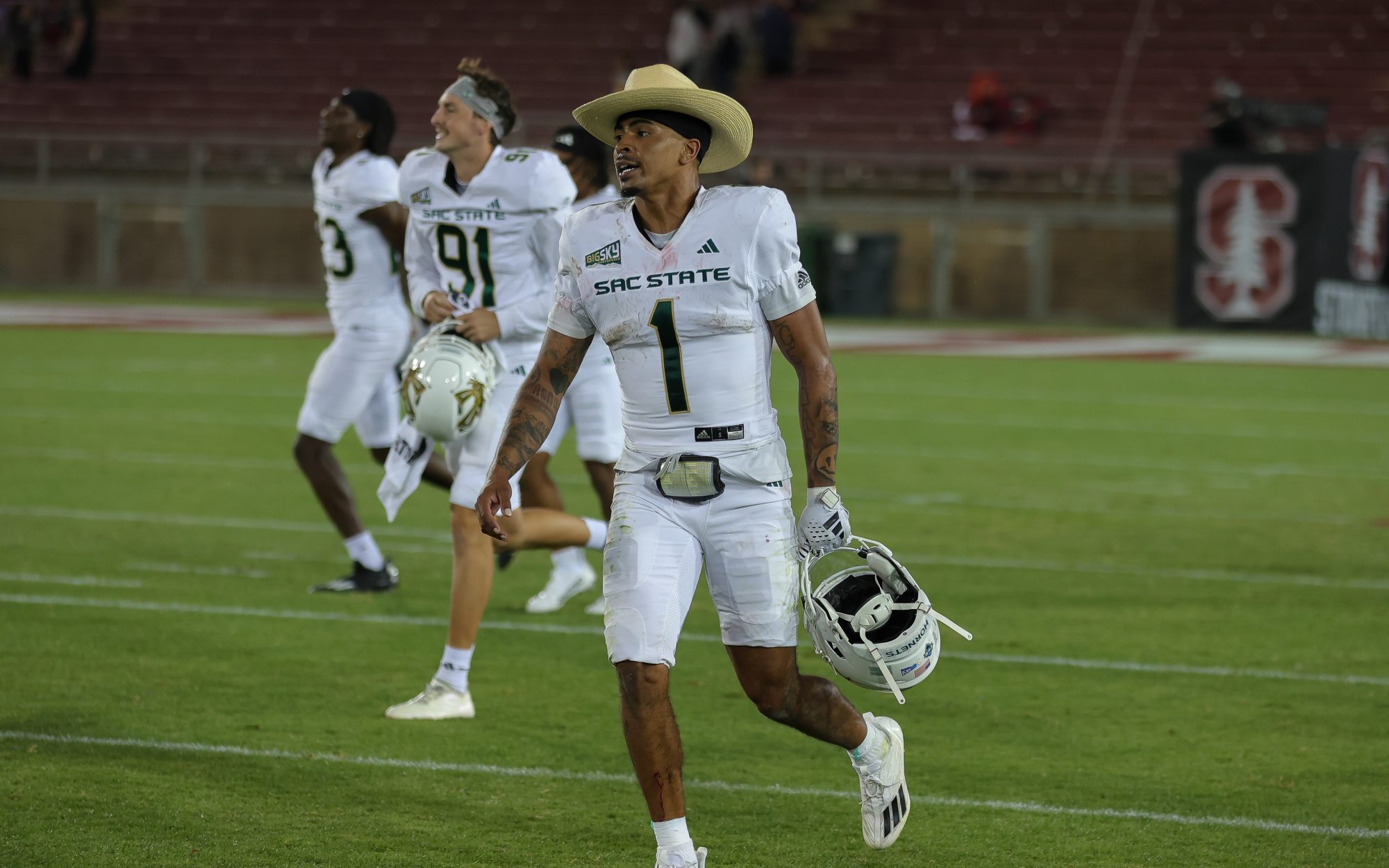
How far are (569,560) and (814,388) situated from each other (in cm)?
329

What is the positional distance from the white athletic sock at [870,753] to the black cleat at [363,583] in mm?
3509

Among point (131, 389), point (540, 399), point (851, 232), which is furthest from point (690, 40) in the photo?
point (540, 399)

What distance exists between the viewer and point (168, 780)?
4.89 metres

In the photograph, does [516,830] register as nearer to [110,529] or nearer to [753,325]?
[753,325]

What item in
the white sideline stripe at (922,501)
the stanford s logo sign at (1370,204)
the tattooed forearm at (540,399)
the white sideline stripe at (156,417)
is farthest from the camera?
the stanford s logo sign at (1370,204)

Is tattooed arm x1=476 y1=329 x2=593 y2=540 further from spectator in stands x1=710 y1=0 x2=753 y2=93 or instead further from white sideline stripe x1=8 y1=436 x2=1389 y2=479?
spectator in stands x1=710 y1=0 x2=753 y2=93

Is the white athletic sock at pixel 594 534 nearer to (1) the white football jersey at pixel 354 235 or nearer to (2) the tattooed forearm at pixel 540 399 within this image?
(1) the white football jersey at pixel 354 235

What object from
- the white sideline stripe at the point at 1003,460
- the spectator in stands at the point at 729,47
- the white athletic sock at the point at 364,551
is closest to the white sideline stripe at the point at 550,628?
the white athletic sock at the point at 364,551

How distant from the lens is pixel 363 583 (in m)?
7.48

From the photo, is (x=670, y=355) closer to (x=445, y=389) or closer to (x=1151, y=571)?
(x=445, y=389)

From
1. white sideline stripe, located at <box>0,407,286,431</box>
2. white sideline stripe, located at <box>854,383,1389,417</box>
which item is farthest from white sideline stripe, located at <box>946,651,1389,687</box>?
white sideline stripe, located at <box>854,383,1389,417</box>

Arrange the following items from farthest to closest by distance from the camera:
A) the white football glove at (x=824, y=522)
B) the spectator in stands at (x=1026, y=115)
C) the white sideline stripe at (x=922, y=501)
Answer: the spectator in stands at (x=1026, y=115) → the white sideline stripe at (x=922, y=501) → the white football glove at (x=824, y=522)

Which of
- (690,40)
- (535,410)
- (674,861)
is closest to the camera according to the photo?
(674,861)

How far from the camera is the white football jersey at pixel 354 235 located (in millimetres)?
7473
